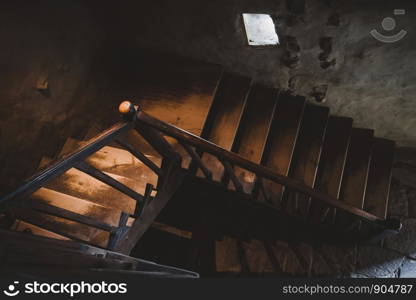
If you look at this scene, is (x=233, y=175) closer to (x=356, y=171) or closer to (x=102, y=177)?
(x=102, y=177)

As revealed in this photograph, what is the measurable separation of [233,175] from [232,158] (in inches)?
15.9

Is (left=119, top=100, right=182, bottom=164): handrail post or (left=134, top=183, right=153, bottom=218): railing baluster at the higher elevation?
(left=119, top=100, right=182, bottom=164): handrail post

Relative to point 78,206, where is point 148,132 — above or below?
above

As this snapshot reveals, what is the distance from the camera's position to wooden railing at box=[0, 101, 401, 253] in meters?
1.97

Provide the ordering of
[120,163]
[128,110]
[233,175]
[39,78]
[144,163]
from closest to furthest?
[128,110] < [144,163] < [233,175] < [120,163] < [39,78]

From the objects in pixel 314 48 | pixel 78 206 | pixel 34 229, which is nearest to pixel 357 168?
pixel 314 48

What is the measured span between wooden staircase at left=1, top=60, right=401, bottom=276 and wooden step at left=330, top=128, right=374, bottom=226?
14mm

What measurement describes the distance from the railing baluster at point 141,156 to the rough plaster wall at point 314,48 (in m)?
2.39

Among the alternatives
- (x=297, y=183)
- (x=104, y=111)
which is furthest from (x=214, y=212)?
(x=104, y=111)

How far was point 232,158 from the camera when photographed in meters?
2.90

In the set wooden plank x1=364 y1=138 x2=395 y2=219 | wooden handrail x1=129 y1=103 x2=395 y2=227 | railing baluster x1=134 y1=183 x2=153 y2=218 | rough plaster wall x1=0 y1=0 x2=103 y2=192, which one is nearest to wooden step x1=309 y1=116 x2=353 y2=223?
wooden plank x1=364 y1=138 x2=395 y2=219

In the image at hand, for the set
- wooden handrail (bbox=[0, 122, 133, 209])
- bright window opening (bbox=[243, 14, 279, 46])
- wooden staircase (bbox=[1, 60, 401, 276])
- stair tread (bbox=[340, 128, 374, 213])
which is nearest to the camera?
wooden handrail (bbox=[0, 122, 133, 209])

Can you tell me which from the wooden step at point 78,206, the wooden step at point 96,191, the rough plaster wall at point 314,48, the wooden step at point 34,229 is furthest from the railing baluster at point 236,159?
the rough plaster wall at point 314,48

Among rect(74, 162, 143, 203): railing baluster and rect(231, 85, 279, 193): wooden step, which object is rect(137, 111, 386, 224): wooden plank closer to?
rect(74, 162, 143, 203): railing baluster
